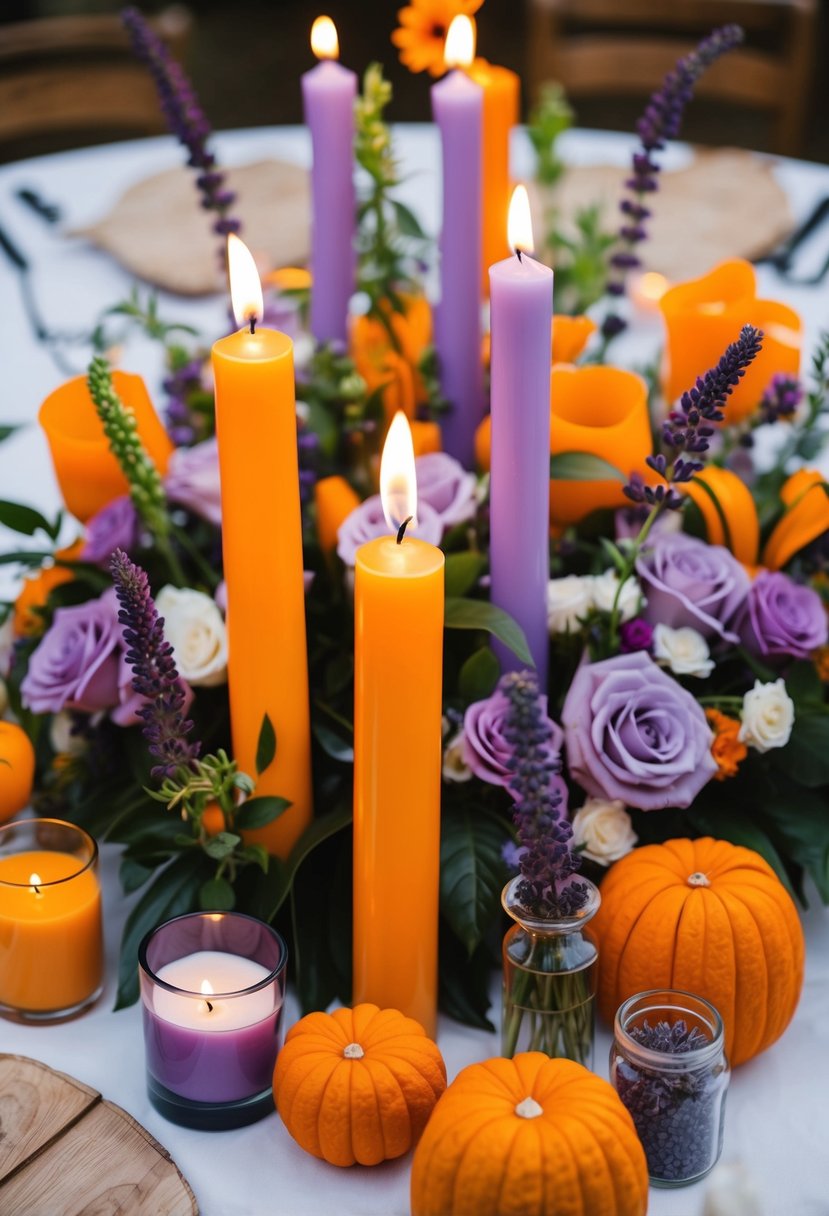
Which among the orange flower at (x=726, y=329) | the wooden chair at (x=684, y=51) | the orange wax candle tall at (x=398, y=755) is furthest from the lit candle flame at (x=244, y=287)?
the wooden chair at (x=684, y=51)

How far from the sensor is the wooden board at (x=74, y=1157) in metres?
0.64

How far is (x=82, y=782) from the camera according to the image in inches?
34.4

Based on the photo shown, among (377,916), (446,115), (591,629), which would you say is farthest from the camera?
(446,115)

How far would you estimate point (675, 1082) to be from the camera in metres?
0.65

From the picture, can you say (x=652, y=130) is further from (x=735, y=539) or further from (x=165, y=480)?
(x=165, y=480)

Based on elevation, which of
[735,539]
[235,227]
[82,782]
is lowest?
[82,782]

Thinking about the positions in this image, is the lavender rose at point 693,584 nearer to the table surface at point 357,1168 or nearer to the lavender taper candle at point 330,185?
the table surface at point 357,1168

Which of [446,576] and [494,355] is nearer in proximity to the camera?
[494,355]

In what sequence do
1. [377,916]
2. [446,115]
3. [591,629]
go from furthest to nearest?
1. [446,115]
2. [591,629]
3. [377,916]

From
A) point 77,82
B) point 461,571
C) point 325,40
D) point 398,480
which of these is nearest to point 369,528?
point 461,571

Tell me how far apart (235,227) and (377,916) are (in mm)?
481

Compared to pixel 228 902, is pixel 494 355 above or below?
above

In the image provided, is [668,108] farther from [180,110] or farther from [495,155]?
[180,110]

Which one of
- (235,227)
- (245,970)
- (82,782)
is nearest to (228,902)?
(245,970)
